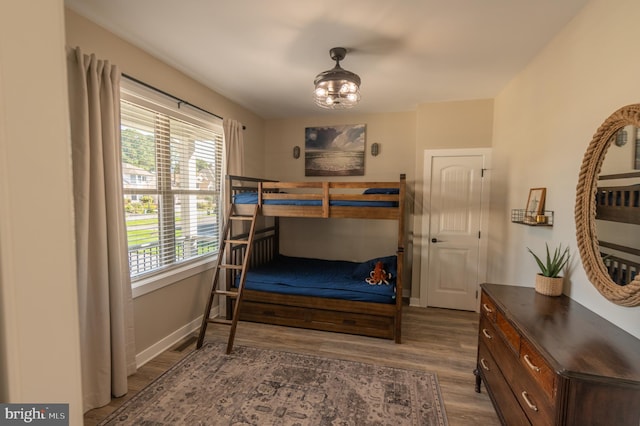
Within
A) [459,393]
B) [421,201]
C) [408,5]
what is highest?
[408,5]

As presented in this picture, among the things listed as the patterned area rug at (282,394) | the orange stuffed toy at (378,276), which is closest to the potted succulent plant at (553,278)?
the patterned area rug at (282,394)

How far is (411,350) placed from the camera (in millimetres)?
2668

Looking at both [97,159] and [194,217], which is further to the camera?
[194,217]

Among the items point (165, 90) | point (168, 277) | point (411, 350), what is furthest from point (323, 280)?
point (165, 90)

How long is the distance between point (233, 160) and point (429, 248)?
263cm

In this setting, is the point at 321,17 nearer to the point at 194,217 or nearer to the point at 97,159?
the point at 97,159

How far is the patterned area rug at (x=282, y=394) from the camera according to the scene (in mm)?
1835

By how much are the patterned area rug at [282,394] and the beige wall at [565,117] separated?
125 cm

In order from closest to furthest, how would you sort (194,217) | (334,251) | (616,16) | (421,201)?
(616,16)
(194,217)
(421,201)
(334,251)

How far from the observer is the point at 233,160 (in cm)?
343

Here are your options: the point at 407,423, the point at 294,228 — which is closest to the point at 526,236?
the point at 407,423

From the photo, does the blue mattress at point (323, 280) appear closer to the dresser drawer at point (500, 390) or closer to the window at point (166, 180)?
the window at point (166, 180)

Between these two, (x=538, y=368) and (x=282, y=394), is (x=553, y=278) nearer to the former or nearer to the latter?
(x=538, y=368)

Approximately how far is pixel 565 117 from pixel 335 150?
2.60 metres
